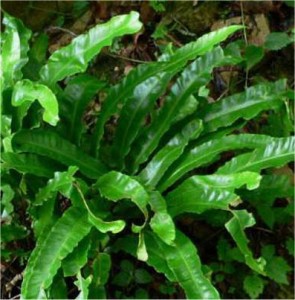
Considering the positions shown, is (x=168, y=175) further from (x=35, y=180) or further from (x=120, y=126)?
(x=35, y=180)

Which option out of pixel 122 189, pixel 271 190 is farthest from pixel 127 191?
pixel 271 190

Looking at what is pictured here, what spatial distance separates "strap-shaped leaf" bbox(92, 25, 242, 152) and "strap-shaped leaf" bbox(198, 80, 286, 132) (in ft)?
0.68

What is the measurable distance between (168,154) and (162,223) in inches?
12.2

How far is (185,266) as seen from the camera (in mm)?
1737

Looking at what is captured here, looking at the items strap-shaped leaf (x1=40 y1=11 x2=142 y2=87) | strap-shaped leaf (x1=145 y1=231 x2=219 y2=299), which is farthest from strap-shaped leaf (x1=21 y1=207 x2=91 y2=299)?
strap-shaped leaf (x1=40 y1=11 x2=142 y2=87)

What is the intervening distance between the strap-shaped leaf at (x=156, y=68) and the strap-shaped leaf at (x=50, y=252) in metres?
0.37

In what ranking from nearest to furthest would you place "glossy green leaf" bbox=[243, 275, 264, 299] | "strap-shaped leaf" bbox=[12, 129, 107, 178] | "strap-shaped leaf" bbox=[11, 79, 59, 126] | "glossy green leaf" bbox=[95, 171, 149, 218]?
"strap-shaped leaf" bbox=[11, 79, 59, 126] → "glossy green leaf" bbox=[95, 171, 149, 218] → "strap-shaped leaf" bbox=[12, 129, 107, 178] → "glossy green leaf" bbox=[243, 275, 264, 299]

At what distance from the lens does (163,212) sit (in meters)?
1.74

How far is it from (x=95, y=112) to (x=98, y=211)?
25.0 inches

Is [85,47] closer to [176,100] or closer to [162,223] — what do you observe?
[176,100]

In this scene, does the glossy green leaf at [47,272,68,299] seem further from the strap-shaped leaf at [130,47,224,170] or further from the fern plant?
the strap-shaped leaf at [130,47,224,170]

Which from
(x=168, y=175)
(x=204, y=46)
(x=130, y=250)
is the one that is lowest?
(x=130, y=250)

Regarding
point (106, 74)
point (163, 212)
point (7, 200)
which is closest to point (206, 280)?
point (163, 212)

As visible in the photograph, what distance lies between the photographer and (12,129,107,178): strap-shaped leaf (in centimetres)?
180
